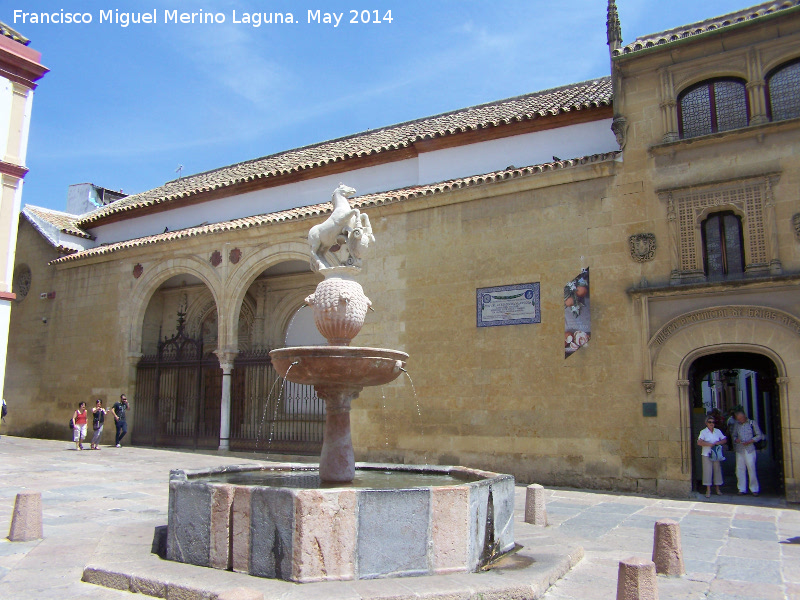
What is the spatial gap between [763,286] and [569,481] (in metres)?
4.45

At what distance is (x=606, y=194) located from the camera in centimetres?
1138

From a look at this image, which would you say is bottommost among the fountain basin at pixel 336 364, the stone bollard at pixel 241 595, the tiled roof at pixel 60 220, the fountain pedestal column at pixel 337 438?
the stone bollard at pixel 241 595

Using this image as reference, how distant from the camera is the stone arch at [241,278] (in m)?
15.4

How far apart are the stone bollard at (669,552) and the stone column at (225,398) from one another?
11.9 metres

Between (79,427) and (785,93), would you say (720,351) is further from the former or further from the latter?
(79,427)

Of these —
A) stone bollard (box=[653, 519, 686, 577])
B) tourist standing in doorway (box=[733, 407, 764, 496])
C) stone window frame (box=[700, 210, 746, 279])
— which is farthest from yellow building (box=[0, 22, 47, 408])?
tourist standing in doorway (box=[733, 407, 764, 496])

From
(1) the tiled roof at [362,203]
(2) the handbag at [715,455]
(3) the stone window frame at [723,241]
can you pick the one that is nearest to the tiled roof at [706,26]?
(1) the tiled roof at [362,203]

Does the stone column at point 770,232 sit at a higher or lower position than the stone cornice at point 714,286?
higher

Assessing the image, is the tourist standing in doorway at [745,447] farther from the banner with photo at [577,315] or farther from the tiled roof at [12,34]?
the tiled roof at [12,34]

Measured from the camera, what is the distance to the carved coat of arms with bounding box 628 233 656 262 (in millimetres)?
10828

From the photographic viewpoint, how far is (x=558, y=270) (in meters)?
11.6

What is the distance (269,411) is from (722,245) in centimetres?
1134

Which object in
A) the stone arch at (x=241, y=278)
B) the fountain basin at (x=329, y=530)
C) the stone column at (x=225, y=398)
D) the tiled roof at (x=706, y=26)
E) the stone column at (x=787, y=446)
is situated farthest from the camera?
the stone column at (x=225, y=398)

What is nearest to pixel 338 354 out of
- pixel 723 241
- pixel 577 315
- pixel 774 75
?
pixel 577 315
